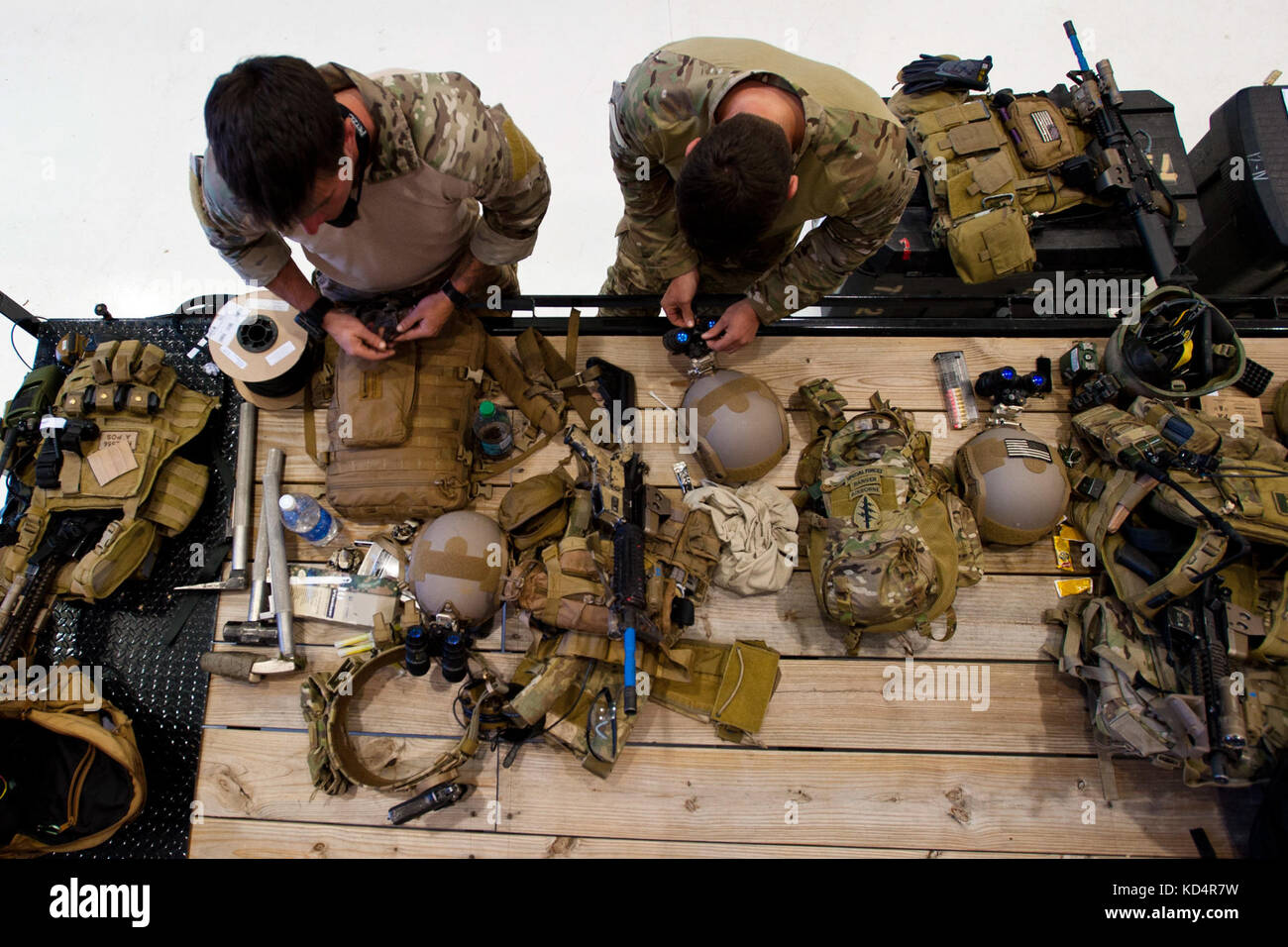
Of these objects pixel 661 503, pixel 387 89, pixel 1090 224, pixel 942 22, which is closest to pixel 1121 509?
pixel 1090 224

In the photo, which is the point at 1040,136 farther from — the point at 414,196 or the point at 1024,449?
the point at 414,196

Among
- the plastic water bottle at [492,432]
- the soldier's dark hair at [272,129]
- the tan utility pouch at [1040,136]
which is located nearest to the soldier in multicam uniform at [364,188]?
the soldier's dark hair at [272,129]

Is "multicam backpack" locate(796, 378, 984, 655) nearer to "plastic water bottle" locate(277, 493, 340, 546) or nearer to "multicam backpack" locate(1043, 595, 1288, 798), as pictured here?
"multicam backpack" locate(1043, 595, 1288, 798)

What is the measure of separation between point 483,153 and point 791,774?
249cm

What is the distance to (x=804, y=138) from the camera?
6.85 ft

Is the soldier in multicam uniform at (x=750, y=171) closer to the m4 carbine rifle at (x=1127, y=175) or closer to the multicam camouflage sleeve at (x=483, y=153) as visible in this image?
the multicam camouflage sleeve at (x=483, y=153)

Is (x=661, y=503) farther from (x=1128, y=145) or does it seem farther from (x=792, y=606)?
(x=1128, y=145)

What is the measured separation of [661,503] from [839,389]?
104 cm

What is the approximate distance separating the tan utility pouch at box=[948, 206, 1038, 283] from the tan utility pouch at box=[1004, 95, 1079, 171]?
1.26ft

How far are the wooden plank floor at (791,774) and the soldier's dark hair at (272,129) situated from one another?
1.64 m

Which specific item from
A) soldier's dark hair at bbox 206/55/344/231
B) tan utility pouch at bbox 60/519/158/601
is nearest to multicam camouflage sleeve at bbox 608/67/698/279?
soldier's dark hair at bbox 206/55/344/231

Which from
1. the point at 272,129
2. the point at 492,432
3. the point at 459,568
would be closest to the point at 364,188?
the point at 272,129

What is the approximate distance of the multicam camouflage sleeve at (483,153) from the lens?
2.04 metres

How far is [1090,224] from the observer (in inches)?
130
